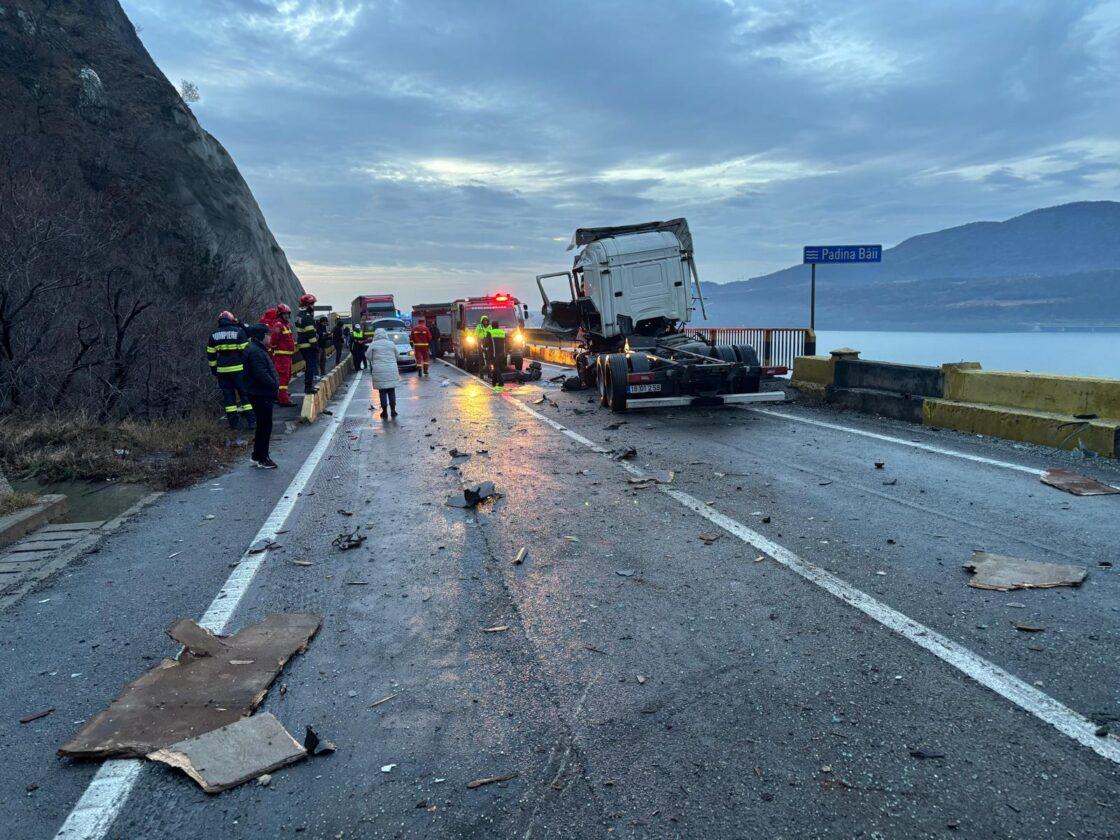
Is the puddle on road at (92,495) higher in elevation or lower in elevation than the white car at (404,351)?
lower

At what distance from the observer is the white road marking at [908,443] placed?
7641mm

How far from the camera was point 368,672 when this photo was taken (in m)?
3.63

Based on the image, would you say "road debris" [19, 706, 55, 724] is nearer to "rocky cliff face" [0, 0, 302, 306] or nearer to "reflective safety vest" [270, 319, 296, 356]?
"reflective safety vest" [270, 319, 296, 356]

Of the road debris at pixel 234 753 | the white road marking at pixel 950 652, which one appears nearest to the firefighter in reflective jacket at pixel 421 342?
the white road marking at pixel 950 652

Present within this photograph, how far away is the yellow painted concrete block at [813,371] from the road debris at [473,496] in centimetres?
853

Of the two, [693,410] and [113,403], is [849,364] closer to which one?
[693,410]

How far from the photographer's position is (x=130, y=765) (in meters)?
2.94

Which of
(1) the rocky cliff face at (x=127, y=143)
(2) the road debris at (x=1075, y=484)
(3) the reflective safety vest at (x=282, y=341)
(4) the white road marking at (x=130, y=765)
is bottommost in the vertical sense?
(4) the white road marking at (x=130, y=765)

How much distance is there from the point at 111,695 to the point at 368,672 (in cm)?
122

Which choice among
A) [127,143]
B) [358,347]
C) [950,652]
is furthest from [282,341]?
[127,143]

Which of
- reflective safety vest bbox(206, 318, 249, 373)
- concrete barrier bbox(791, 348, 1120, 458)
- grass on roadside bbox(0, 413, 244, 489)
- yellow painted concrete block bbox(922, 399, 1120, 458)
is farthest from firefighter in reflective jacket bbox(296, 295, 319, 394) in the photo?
yellow painted concrete block bbox(922, 399, 1120, 458)

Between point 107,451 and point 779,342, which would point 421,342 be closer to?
point 779,342

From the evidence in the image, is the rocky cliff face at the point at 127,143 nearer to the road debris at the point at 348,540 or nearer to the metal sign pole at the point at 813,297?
the metal sign pole at the point at 813,297

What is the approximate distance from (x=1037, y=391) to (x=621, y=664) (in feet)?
27.3
